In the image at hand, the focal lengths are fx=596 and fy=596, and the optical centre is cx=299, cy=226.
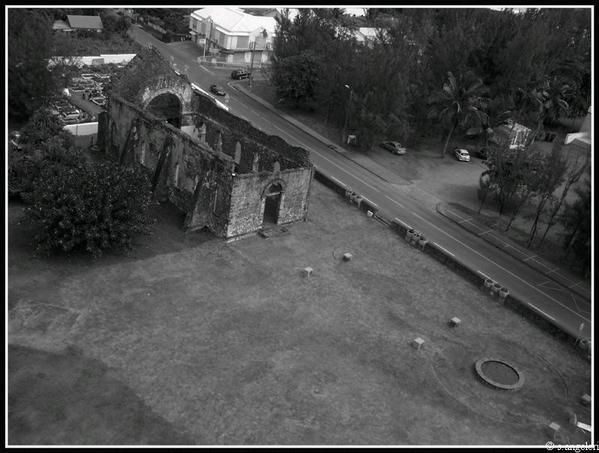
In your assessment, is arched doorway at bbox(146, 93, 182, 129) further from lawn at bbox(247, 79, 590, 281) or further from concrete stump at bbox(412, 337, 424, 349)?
concrete stump at bbox(412, 337, 424, 349)

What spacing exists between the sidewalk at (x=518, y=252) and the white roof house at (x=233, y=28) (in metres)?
46.5

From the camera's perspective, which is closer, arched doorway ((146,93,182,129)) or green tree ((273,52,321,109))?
arched doorway ((146,93,182,129))

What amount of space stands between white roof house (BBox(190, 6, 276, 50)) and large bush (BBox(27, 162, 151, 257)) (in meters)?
55.5

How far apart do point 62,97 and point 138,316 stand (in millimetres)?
35562

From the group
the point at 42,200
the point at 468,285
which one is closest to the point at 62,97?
the point at 42,200

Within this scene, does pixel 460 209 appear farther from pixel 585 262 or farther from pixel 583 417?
pixel 583 417

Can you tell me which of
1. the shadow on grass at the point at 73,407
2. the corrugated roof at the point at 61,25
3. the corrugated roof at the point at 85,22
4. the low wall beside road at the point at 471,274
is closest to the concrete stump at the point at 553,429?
the low wall beside road at the point at 471,274

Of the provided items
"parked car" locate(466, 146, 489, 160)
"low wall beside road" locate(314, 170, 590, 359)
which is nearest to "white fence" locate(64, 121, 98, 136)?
"low wall beside road" locate(314, 170, 590, 359)

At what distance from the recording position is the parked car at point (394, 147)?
6369 centimetres

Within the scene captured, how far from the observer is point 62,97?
58500 mm

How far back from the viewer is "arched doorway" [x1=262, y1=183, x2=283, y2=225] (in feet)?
136

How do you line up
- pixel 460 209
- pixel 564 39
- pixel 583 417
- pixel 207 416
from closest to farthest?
1. pixel 207 416
2. pixel 583 417
3. pixel 460 209
4. pixel 564 39

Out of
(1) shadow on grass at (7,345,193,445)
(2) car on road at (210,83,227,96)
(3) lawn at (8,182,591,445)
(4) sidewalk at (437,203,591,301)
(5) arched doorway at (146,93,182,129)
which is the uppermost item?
(5) arched doorway at (146,93,182,129)

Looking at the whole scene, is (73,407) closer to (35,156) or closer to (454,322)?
(454,322)
